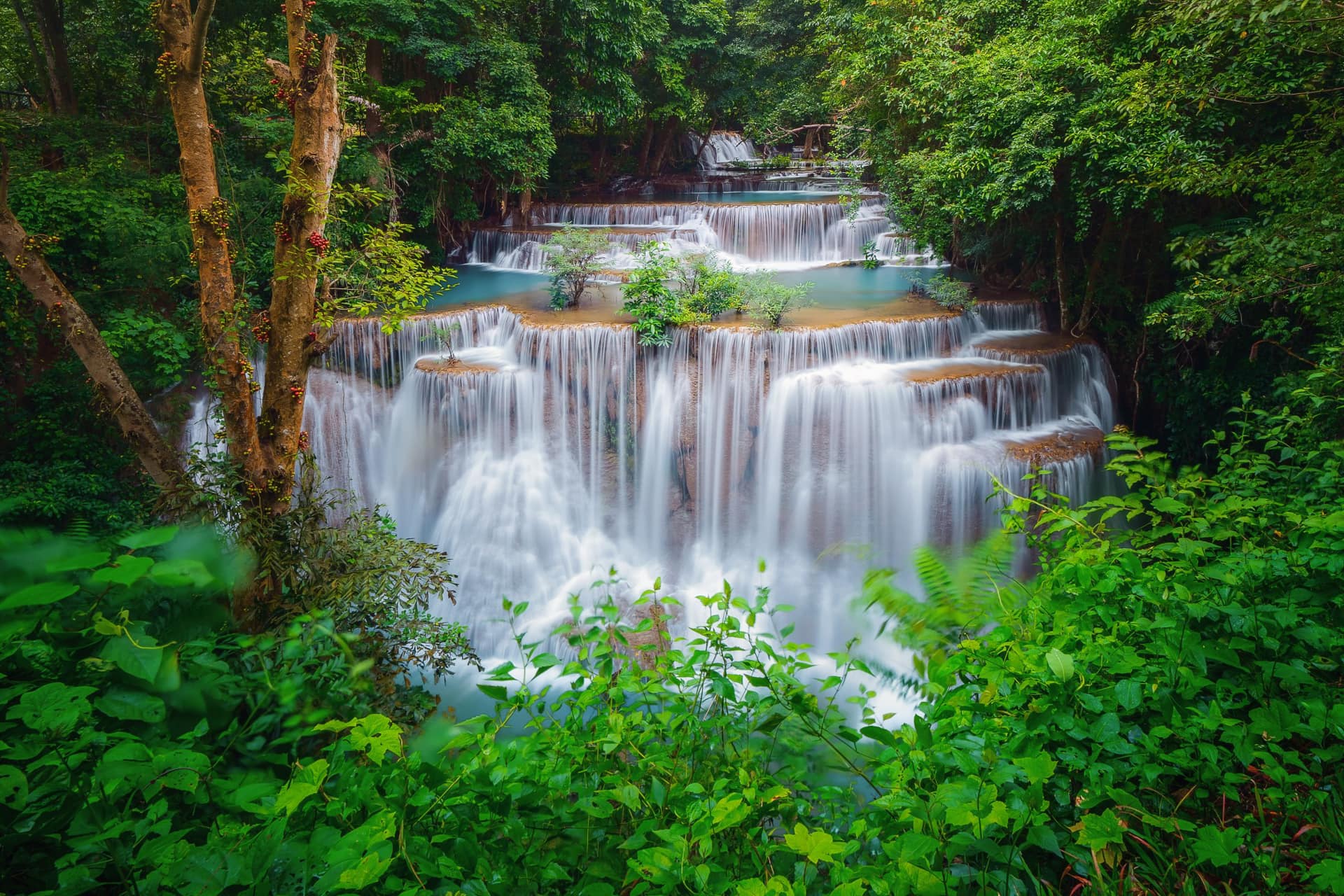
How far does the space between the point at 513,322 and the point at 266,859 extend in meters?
9.98

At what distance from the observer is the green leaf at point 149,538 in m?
1.38

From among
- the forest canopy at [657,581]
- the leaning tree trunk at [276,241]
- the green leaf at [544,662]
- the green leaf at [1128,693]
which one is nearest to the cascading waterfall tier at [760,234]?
the forest canopy at [657,581]

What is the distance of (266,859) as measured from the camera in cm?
122

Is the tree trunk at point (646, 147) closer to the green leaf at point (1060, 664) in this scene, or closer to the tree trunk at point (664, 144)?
the tree trunk at point (664, 144)

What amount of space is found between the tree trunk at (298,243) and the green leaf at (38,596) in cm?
404

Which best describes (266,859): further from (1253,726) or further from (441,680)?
(441,680)

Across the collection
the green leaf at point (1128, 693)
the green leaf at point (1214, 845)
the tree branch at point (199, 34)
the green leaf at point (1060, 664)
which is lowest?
the green leaf at point (1214, 845)

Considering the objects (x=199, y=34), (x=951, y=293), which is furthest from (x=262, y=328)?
(x=951, y=293)

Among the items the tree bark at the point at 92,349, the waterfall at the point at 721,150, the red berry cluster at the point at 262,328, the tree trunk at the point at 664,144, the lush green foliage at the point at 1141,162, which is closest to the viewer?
the red berry cluster at the point at 262,328

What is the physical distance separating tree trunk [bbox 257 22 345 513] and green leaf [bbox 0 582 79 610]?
4.04 metres

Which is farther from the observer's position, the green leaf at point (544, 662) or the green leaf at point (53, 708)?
the green leaf at point (544, 662)

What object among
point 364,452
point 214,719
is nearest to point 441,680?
point 364,452

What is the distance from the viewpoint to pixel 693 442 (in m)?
9.36

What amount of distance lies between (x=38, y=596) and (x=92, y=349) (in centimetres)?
532
